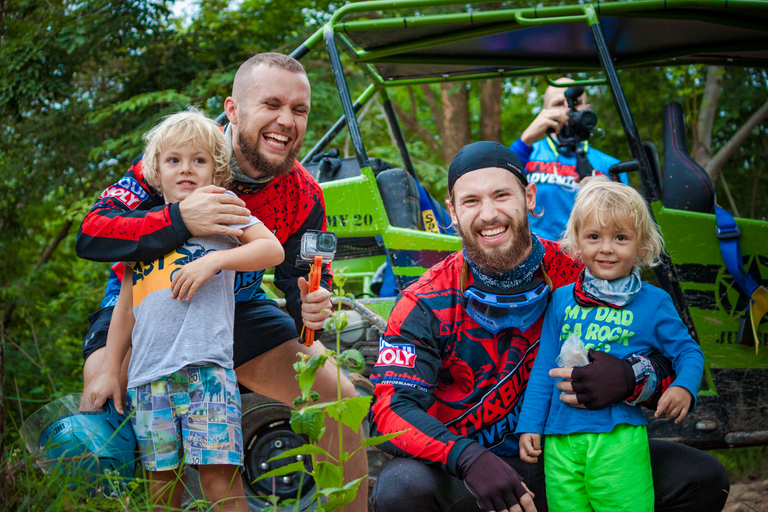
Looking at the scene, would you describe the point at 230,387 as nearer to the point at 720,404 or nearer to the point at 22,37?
the point at 720,404

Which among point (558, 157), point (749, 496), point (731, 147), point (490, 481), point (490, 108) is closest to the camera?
point (490, 481)

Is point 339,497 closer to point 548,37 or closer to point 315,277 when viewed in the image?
point 315,277

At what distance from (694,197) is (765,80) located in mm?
5574

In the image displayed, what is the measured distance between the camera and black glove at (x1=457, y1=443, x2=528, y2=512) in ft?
5.81

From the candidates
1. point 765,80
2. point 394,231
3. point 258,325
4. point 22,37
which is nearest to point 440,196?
point 765,80

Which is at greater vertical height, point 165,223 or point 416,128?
point 416,128

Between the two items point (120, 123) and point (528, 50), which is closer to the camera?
point (528, 50)

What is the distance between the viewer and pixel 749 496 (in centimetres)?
324

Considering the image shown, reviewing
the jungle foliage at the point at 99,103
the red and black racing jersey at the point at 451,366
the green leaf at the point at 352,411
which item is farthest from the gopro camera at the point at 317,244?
the jungle foliage at the point at 99,103

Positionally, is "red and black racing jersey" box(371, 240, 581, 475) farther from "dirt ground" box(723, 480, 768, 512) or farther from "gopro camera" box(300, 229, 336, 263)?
"dirt ground" box(723, 480, 768, 512)

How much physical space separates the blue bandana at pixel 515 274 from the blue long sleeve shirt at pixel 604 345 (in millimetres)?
137

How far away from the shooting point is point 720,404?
296 centimetres

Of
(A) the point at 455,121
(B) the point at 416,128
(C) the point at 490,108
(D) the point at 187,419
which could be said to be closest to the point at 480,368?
(D) the point at 187,419

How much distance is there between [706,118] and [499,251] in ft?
19.2
